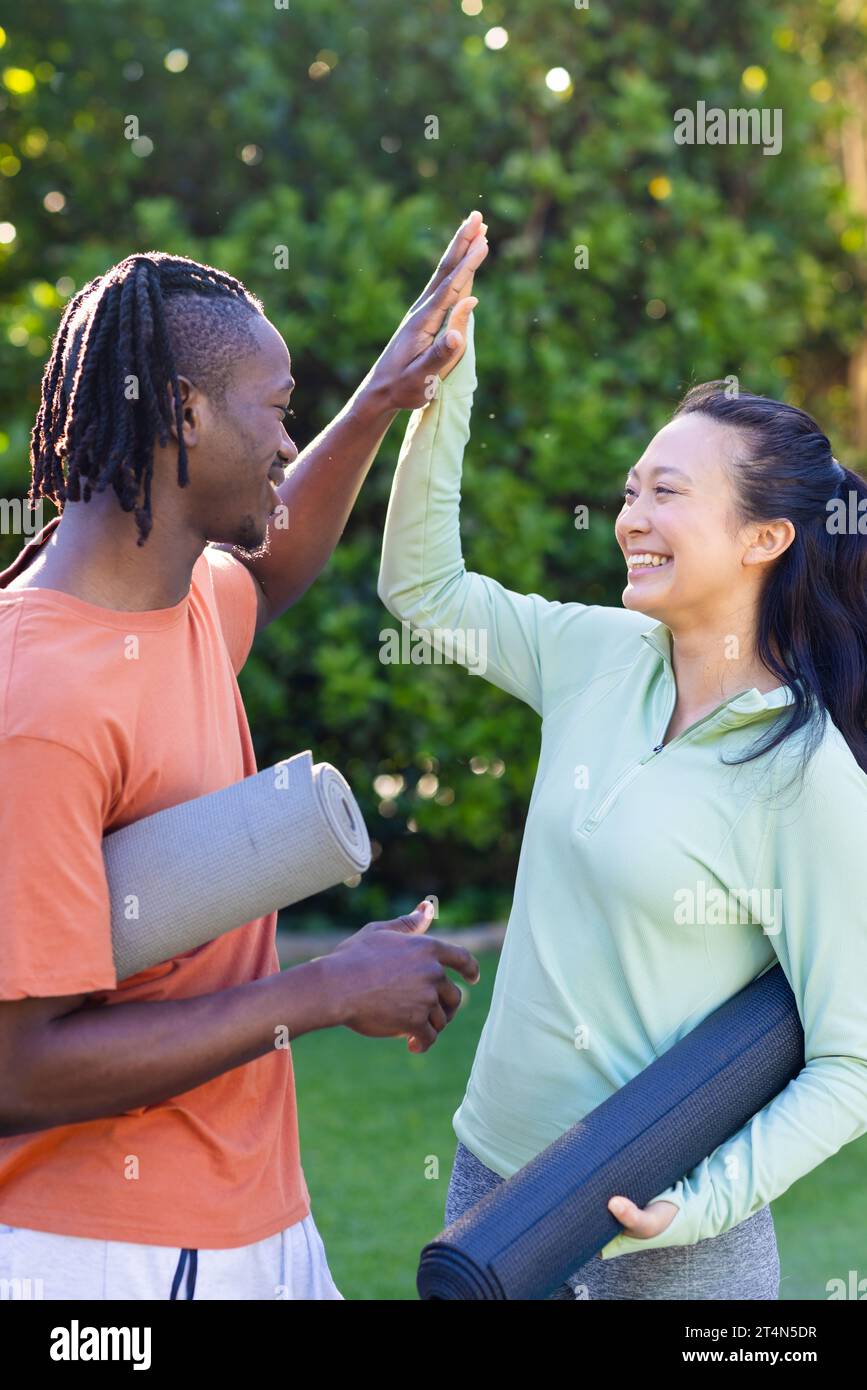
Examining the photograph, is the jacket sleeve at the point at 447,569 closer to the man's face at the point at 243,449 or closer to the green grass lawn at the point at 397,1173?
the man's face at the point at 243,449

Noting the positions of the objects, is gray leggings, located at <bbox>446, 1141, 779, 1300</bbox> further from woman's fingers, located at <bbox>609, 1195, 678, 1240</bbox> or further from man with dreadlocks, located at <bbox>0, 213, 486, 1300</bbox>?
man with dreadlocks, located at <bbox>0, 213, 486, 1300</bbox>

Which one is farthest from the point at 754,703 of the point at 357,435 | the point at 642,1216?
the point at 357,435

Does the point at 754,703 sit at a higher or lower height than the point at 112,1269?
higher

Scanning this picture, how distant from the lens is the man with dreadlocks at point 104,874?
73.0 inches

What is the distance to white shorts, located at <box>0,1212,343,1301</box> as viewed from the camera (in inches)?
79.0

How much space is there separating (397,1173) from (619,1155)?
3103 millimetres

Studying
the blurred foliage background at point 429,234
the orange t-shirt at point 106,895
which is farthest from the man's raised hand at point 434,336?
the blurred foliage background at point 429,234

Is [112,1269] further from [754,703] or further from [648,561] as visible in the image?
[648,561]

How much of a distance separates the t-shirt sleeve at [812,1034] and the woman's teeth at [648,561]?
46 centimetres

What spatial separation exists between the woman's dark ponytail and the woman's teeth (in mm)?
134

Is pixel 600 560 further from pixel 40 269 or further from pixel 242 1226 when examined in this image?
pixel 242 1226

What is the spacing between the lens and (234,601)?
8.27 feet

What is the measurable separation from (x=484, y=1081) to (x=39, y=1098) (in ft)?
2.66

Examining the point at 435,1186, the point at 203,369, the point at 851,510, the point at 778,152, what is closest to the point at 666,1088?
the point at 851,510
